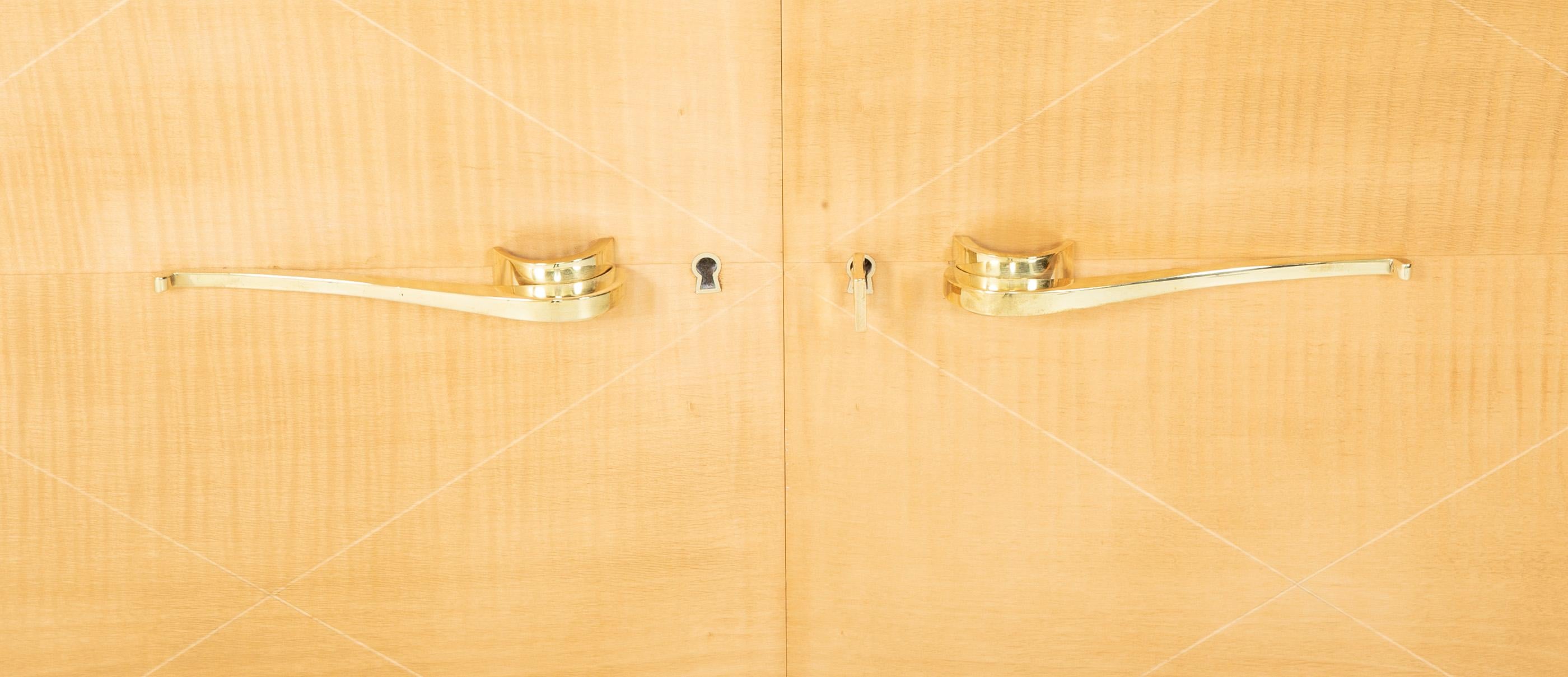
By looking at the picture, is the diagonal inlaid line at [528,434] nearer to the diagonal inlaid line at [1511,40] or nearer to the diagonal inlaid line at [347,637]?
the diagonal inlaid line at [347,637]

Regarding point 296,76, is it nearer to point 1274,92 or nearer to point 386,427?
point 386,427

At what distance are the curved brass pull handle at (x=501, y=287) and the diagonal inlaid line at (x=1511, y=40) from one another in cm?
48

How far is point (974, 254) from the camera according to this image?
19.1 inches

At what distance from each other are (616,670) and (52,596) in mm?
331

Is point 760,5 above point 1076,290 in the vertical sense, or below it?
above

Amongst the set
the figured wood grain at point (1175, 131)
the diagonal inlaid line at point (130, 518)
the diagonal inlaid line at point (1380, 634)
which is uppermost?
the figured wood grain at point (1175, 131)

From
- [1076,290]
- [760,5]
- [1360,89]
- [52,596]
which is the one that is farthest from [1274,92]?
[52,596]

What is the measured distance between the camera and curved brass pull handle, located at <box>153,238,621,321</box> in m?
0.47

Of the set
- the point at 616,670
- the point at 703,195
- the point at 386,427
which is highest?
the point at 703,195

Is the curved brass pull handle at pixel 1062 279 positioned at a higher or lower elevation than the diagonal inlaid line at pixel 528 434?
higher

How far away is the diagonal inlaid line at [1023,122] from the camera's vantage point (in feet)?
1.54

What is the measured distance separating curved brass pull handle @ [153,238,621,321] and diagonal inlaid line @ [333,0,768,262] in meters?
0.05

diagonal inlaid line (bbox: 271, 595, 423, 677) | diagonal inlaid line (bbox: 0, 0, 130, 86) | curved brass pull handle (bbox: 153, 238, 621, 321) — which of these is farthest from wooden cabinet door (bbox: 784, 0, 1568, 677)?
diagonal inlaid line (bbox: 0, 0, 130, 86)

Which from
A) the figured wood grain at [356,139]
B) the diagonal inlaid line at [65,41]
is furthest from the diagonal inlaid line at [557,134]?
the diagonal inlaid line at [65,41]
